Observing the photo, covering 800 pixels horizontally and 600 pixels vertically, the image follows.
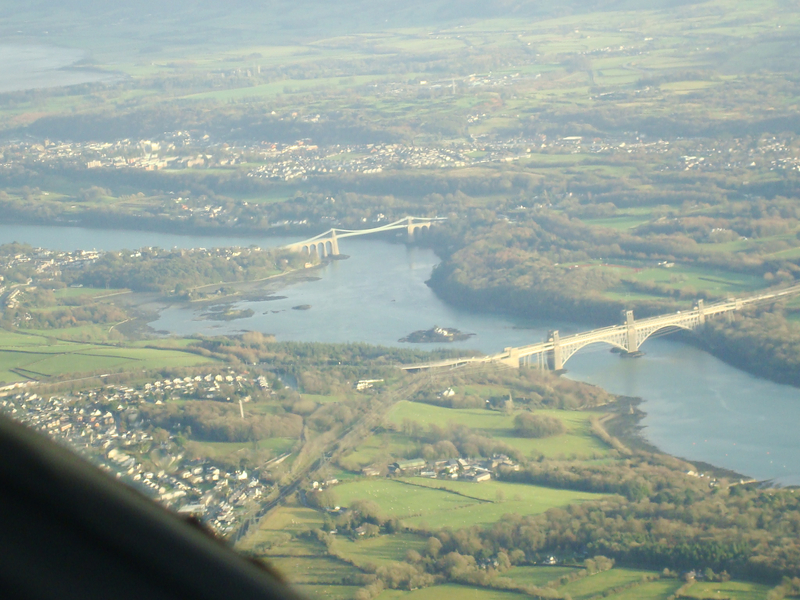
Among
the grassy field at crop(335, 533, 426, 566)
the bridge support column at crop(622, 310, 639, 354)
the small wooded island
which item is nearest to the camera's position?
the grassy field at crop(335, 533, 426, 566)

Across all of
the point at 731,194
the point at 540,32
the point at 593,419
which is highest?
the point at 540,32

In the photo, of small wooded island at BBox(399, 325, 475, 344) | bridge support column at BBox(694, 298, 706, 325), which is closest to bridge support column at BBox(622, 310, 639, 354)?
bridge support column at BBox(694, 298, 706, 325)

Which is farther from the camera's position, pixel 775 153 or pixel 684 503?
pixel 775 153

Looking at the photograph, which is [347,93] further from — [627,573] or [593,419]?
[627,573]

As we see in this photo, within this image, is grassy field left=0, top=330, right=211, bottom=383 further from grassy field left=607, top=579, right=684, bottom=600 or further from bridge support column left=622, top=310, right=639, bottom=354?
grassy field left=607, top=579, right=684, bottom=600

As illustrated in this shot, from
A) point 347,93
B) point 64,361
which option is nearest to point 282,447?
point 64,361

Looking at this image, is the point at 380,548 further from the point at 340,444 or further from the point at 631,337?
the point at 631,337
